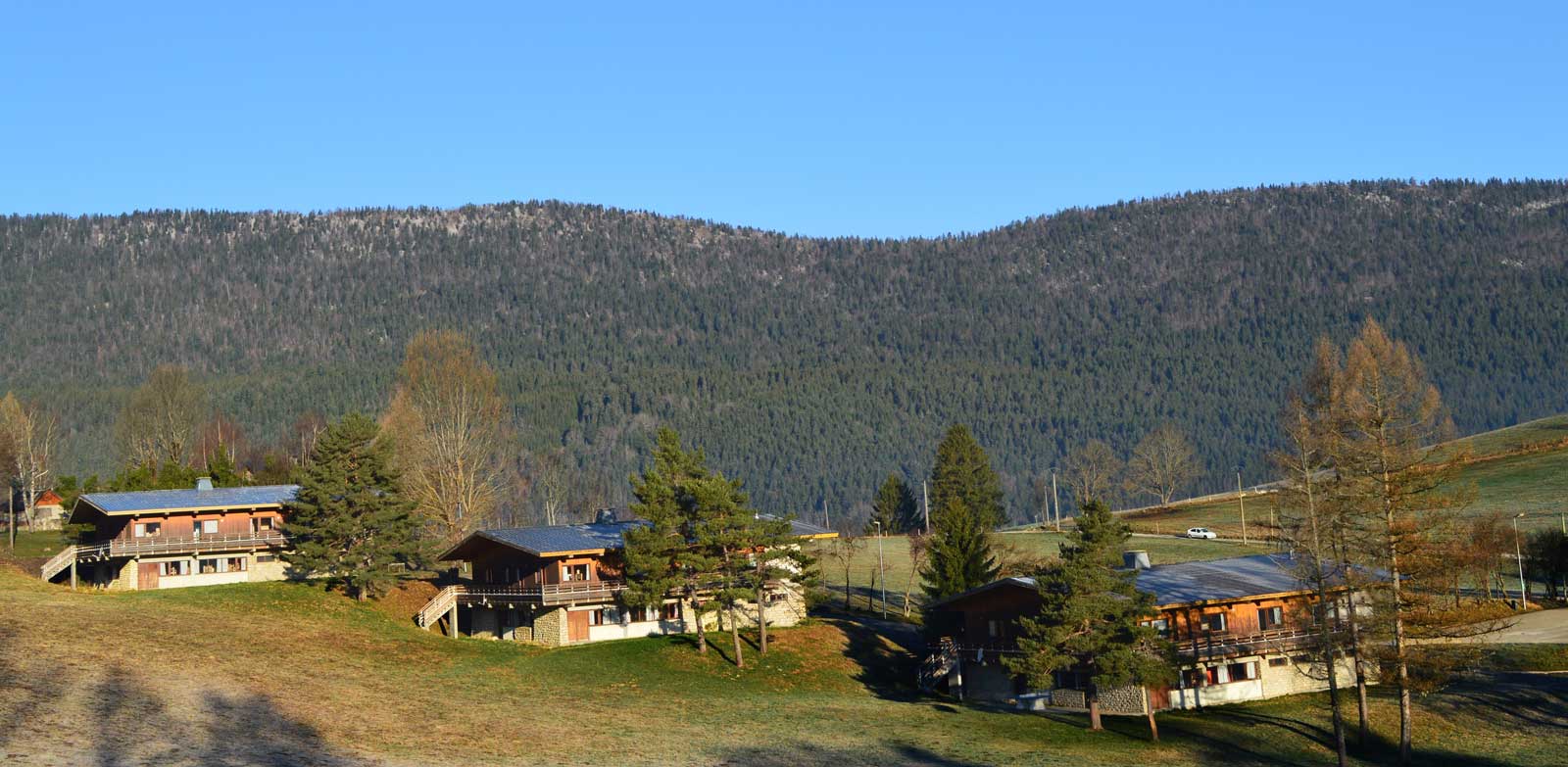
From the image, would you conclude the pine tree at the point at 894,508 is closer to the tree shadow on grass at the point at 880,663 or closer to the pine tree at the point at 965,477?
the pine tree at the point at 965,477

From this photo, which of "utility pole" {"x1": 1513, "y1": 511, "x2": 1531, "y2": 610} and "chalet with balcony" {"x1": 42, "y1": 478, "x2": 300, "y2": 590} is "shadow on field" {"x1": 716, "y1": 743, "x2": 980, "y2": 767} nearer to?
"chalet with balcony" {"x1": 42, "y1": 478, "x2": 300, "y2": 590}

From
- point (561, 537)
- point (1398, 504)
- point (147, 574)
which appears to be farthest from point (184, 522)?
point (1398, 504)

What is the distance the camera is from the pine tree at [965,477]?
466ft

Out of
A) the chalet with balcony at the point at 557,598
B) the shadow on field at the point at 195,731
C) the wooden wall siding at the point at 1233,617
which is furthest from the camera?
the chalet with balcony at the point at 557,598

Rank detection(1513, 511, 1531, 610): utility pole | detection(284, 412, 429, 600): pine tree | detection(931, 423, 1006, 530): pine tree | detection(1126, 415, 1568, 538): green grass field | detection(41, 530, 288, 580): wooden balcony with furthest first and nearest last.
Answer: detection(931, 423, 1006, 530): pine tree → detection(1126, 415, 1568, 538): green grass field → detection(1513, 511, 1531, 610): utility pole → detection(41, 530, 288, 580): wooden balcony → detection(284, 412, 429, 600): pine tree

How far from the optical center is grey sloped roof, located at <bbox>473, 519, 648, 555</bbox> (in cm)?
8369

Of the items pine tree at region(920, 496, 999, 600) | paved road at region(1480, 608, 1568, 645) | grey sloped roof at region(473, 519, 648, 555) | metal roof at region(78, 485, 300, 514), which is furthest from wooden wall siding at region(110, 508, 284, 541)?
paved road at region(1480, 608, 1568, 645)

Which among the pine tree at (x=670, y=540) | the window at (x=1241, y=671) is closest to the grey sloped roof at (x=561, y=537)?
the pine tree at (x=670, y=540)

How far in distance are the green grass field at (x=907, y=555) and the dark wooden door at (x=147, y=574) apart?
42.5m

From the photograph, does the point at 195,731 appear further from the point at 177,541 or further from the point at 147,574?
the point at 147,574

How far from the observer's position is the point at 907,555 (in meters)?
134

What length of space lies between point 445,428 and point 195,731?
206 feet

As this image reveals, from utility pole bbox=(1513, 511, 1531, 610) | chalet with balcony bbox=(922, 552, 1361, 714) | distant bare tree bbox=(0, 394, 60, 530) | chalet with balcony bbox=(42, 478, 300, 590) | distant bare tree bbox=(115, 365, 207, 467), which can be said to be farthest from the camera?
distant bare tree bbox=(115, 365, 207, 467)

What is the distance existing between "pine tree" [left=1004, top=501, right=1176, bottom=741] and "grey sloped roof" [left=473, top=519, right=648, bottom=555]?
26329 millimetres
